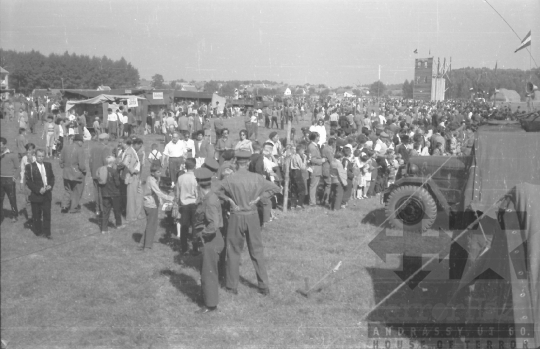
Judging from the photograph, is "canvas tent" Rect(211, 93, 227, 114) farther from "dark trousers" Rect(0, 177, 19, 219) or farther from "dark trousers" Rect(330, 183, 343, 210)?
"dark trousers" Rect(0, 177, 19, 219)

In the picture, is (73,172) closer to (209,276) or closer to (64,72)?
(209,276)

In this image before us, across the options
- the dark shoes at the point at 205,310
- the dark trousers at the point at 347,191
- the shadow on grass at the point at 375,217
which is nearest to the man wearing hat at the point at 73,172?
the dark shoes at the point at 205,310

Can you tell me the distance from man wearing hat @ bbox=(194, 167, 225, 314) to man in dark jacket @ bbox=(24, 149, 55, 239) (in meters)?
3.78

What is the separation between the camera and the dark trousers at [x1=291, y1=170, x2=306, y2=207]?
1207cm

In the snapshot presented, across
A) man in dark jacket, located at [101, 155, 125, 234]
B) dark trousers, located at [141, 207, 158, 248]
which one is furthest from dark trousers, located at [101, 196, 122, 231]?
dark trousers, located at [141, 207, 158, 248]

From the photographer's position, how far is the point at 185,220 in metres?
8.91

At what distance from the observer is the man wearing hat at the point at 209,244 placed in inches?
265

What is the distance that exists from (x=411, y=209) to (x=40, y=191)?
6.67 m

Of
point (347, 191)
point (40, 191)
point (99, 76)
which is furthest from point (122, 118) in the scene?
point (99, 76)

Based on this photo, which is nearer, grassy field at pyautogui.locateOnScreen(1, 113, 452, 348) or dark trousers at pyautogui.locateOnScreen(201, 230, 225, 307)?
grassy field at pyautogui.locateOnScreen(1, 113, 452, 348)

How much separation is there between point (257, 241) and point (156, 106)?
23.6 metres

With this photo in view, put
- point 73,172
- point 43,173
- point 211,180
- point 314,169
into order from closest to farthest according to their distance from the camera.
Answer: point 211,180 < point 43,173 < point 73,172 < point 314,169

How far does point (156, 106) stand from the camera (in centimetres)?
2980

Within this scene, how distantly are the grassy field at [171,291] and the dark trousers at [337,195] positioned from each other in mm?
1561
